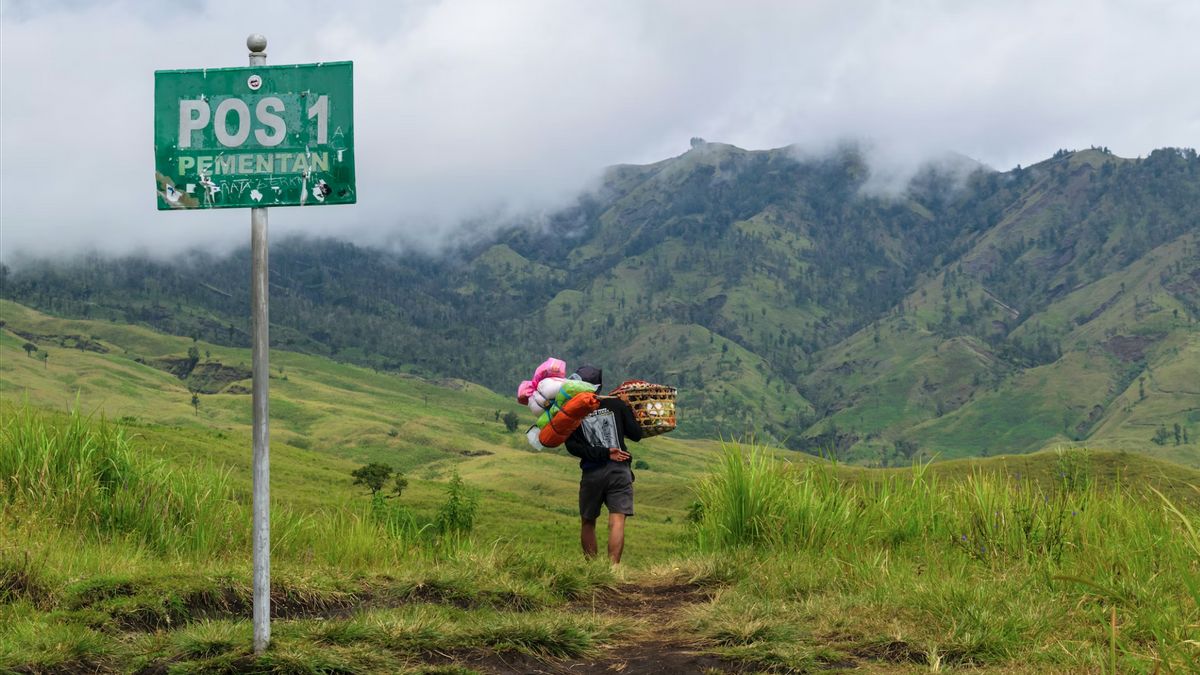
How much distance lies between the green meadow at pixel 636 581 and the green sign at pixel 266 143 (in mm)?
3183

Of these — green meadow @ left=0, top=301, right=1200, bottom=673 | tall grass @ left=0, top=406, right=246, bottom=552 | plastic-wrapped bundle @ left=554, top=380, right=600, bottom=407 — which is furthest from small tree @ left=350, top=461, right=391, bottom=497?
plastic-wrapped bundle @ left=554, top=380, right=600, bottom=407

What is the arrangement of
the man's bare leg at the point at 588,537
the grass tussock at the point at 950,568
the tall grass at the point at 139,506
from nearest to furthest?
the grass tussock at the point at 950,568, the tall grass at the point at 139,506, the man's bare leg at the point at 588,537

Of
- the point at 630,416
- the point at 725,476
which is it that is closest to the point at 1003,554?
the point at 725,476

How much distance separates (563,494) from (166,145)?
15071 cm

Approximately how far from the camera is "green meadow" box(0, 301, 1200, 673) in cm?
765

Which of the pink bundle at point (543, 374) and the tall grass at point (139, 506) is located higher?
the pink bundle at point (543, 374)

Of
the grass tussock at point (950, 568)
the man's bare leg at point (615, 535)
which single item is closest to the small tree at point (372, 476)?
the man's bare leg at point (615, 535)

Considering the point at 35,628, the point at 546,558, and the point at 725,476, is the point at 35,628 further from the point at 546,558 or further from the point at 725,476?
the point at 725,476

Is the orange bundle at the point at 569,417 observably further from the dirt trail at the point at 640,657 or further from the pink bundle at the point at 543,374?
the dirt trail at the point at 640,657

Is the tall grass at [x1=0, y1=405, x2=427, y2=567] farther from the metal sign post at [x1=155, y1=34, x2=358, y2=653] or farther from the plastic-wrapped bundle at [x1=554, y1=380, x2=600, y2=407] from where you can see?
the metal sign post at [x1=155, y1=34, x2=358, y2=653]

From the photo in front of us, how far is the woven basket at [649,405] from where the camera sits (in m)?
14.0

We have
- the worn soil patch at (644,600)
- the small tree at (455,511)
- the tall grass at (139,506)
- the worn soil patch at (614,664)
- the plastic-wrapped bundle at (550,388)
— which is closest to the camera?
the worn soil patch at (614,664)

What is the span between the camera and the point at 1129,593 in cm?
898

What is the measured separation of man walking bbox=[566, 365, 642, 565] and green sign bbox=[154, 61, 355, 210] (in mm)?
6863
